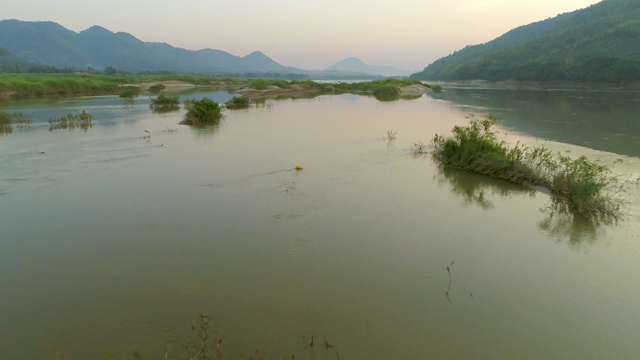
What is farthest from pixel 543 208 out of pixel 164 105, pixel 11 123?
pixel 164 105

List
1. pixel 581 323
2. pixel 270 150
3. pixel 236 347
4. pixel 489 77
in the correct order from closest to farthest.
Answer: pixel 236 347 → pixel 581 323 → pixel 270 150 → pixel 489 77

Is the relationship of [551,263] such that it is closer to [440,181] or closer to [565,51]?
[440,181]

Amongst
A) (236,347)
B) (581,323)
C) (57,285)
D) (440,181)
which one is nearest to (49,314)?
(57,285)

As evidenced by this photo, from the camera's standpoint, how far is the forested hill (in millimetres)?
50975

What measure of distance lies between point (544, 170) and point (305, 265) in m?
6.91

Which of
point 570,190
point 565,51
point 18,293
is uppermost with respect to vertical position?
point 565,51

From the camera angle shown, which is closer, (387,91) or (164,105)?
(164,105)

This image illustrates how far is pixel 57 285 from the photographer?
4.48m

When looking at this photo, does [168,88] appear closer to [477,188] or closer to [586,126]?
[586,126]

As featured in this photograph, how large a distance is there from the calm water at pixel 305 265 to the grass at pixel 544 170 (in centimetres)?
44

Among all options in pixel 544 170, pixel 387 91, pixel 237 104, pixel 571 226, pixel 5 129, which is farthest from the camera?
pixel 387 91

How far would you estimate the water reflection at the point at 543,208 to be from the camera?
19.8ft

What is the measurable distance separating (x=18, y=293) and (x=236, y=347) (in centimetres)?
285

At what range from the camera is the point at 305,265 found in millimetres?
5004
